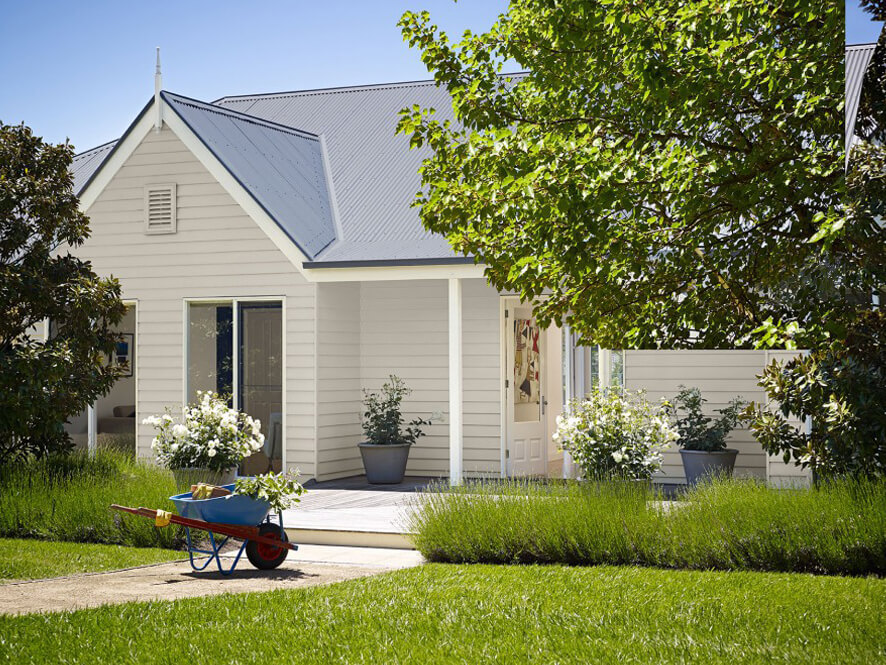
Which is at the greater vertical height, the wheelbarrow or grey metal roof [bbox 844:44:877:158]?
grey metal roof [bbox 844:44:877:158]

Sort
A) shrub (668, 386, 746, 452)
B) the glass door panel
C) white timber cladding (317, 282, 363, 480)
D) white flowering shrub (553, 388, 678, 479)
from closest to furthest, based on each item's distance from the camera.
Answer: white flowering shrub (553, 388, 678, 479), shrub (668, 386, 746, 452), white timber cladding (317, 282, 363, 480), the glass door panel

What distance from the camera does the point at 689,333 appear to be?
8.44 meters

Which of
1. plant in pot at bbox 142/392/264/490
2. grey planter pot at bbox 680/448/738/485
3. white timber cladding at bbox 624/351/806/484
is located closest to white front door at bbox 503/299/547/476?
white timber cladding at bbox 624/351/806/484

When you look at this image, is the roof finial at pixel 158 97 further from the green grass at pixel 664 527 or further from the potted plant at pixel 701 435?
the potted plant at pixel 701 435

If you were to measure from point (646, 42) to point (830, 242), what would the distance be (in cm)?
226

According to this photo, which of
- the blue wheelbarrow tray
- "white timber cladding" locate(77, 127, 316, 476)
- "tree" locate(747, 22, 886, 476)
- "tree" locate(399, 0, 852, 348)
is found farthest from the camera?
"white timber cladding" locate(77, 127, 316, 476)

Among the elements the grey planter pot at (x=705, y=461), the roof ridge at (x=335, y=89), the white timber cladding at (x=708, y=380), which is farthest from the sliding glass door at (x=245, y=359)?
the roof ridge at (x=335, y=89)

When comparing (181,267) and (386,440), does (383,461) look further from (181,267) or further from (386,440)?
(181,267)

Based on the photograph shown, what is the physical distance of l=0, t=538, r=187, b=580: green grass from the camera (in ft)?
27.2

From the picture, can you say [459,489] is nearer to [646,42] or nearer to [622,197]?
[622,197]

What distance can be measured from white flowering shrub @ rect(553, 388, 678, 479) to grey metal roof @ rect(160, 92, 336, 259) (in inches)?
202

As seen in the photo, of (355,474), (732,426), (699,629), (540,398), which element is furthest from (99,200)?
(699,629)

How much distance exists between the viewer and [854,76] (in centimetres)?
389

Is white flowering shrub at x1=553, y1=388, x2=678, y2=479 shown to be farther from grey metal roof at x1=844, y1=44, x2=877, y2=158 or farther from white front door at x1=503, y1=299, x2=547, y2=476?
grey metal roof at x1=844, y1=44, x2=877, y2=158
